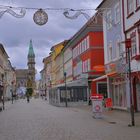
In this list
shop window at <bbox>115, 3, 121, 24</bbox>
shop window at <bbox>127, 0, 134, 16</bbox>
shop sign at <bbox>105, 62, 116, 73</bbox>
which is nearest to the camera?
shop window at <bbox>127, 0, 134, 16</bbox>

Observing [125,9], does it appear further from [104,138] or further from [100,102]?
[104,138]

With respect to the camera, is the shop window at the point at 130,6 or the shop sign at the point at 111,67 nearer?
the shop window at the point at 130,6

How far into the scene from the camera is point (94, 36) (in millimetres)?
59688

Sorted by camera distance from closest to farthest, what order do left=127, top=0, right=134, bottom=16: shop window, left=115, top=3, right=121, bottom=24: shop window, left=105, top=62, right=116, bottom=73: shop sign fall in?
left=127, top=0, right=134, bottom=16: shop window, left=115, top=3, right=121, bottom=24: shop window, left=105, top=62, right=116, bottom=73: shop sign

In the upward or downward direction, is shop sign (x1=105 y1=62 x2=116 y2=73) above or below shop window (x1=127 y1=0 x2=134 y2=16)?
below

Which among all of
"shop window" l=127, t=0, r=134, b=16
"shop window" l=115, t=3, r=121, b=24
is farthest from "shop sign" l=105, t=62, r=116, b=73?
"shop window" l=127, t=0, r=134, b=16

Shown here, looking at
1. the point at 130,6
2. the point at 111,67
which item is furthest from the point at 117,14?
the point at 111,67

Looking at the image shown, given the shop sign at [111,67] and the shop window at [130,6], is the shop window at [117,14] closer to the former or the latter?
the shop window at [130,6]

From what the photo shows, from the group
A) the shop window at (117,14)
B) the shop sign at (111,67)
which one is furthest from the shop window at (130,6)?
the shop sign at (111,67)

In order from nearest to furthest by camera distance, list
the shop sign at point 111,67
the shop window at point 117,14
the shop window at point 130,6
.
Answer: the shop window at point 130,6
the shop window at point 117,14
the shop sign at point 111,67

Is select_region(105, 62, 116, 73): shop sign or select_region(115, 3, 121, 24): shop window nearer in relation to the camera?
select_region(115, 3, 121, 24): shop window

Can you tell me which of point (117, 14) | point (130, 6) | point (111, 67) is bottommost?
point (111, 67)

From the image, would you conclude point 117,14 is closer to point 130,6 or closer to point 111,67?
point 130,6

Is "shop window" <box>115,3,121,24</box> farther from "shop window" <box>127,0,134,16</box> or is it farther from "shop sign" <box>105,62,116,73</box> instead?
"shop sign" <box>105,62,116,73</box>
